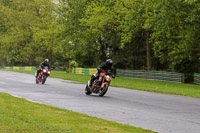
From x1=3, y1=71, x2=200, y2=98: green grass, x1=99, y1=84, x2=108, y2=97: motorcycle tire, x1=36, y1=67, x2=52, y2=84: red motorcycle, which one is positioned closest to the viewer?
x1=99, y1=84, x2=108, y2=97: motorcycle tire

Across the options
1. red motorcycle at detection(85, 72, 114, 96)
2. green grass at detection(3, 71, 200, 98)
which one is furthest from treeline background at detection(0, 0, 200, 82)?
red motorcycle at detection(85, 72, 114, 96)

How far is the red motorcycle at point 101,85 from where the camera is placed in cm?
1808

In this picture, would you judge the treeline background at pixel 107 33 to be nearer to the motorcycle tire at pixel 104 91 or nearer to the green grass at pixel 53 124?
the motorcycle tire at pixel 104 91

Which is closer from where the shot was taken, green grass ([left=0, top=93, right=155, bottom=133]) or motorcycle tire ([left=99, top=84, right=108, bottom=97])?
green grass ([left=0, top=93, right=155, bottom=133])

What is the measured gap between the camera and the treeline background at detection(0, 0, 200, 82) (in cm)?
3497

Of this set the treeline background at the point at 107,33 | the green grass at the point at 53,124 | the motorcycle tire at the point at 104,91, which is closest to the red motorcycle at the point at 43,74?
the motorcycle tire at the point at 104,91

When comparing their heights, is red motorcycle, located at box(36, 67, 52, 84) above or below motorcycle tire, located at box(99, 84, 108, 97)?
above

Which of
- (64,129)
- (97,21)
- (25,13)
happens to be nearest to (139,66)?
(97,21)

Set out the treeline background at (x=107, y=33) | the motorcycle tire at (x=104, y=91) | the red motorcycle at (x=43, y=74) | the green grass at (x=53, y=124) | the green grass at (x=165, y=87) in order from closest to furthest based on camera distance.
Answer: the green grass at (x=53, y=124), the motorcycle tire at (x=104, y=91), the green grass at (x=165, y=87), the red motorcycle at (x=43, y=74), the treeline background at (x=107, y=33)

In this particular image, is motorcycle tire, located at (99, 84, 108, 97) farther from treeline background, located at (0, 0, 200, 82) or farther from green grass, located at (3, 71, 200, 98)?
treeline background, located at (0, 0, 200, 82)

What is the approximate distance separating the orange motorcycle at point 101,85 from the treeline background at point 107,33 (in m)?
13.2

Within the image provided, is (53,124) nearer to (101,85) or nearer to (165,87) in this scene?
(101,85)

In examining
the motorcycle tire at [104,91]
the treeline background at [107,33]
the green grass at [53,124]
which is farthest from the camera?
the treeline background at [107,33]

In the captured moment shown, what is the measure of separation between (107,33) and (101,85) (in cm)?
2905
